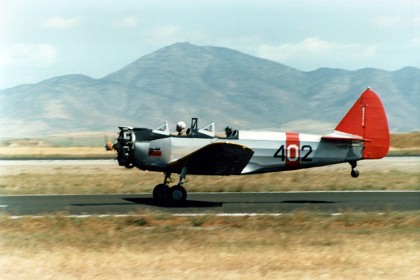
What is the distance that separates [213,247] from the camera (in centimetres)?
1243

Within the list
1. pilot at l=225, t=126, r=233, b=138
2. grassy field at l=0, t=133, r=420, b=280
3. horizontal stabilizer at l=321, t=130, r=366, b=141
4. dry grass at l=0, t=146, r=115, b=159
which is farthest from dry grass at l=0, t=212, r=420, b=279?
dry grass at l=0, t=146, r=115, b=159

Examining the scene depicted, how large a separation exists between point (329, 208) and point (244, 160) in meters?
2.86

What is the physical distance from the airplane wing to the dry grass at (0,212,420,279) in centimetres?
338

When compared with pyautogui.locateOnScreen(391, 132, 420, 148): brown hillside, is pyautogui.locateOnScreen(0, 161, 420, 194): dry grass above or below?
below

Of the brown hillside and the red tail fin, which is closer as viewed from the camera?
the red tail fin

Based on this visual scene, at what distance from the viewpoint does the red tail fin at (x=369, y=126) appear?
21.9m

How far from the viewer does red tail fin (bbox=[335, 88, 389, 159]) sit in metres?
21.9

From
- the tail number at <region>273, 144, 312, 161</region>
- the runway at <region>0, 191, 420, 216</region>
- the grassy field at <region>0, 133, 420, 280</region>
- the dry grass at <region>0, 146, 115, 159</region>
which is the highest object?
the tail number at <region>273, 144, 312, 161</region>

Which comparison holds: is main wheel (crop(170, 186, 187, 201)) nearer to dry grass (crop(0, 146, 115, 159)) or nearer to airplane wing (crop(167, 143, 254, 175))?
airplane wing (crop(167, 143, 254, 175))

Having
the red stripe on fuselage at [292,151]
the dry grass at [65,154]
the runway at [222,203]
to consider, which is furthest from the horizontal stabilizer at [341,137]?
the dry grass at [65,154]

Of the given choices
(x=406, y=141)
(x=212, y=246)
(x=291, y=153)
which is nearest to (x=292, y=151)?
(x=291, y=153)

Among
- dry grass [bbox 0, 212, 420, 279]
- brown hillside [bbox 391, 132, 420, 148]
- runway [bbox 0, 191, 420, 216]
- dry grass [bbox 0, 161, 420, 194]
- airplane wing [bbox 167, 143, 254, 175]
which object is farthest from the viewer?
brown hillside [bbox 391, 132, 420, 148]

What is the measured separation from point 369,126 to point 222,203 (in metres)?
5.36

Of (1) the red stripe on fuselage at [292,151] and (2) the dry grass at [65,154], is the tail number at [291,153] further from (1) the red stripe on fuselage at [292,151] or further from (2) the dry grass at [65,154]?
(2) the dry grass at [65,154]
